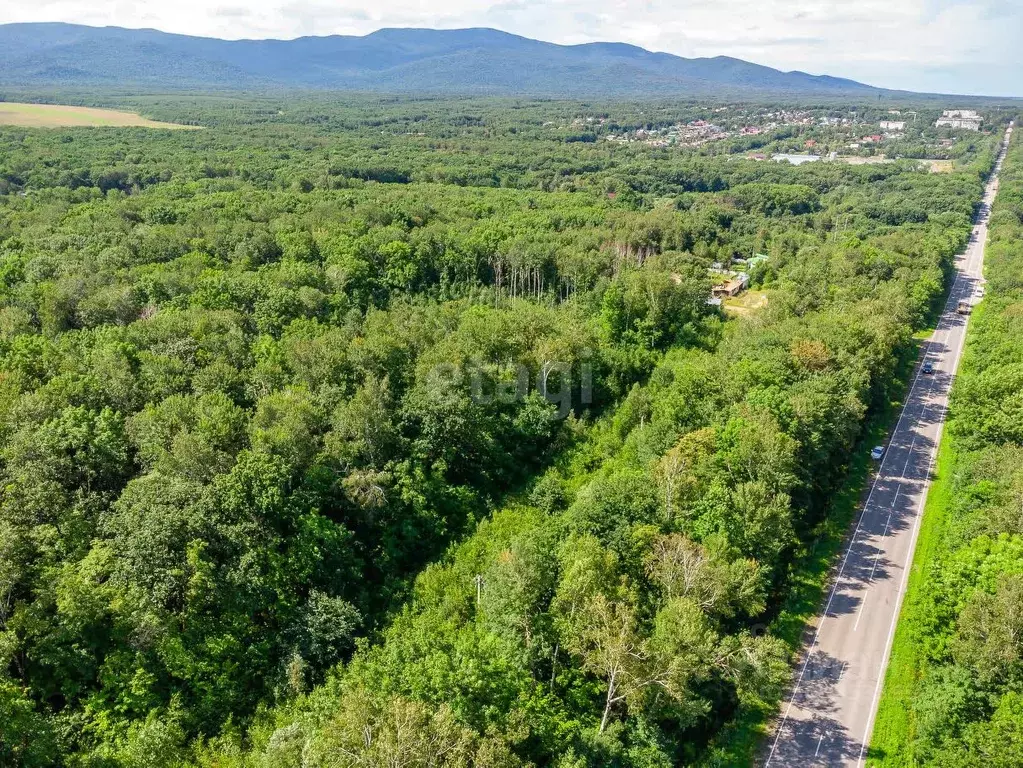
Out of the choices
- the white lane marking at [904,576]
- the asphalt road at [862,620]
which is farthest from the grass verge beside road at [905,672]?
the asphalt road at [862,620]

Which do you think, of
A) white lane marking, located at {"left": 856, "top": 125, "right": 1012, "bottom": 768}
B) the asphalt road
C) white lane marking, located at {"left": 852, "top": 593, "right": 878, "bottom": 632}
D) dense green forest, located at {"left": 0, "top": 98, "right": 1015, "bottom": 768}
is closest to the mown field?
dense green forest, located at {"left": 0, "top": 98, "right": 1015, "bottom": 768}

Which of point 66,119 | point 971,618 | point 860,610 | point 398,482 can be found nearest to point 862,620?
point 860,610

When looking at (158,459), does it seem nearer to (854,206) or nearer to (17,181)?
(17,181)

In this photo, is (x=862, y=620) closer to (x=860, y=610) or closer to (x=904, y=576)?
(x=860, y=610)

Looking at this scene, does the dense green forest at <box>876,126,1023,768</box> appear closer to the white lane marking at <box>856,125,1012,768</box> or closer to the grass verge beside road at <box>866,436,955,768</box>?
the grass verge beside road at <box>866,436,955,768</box>

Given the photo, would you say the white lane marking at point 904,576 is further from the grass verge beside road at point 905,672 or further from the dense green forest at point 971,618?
the dense green forest at point 971,618

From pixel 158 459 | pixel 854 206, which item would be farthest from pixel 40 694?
pixel 854 206
